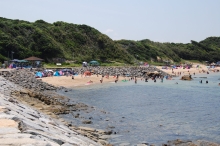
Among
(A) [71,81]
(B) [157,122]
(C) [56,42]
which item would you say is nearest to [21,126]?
(B) [157,122]

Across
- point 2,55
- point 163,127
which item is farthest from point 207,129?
point 2,55

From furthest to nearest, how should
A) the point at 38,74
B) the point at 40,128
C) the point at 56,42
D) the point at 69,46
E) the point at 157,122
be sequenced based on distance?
the point at 69,46
the point at 56,42
the point at 38,74
the point at 157,122
the point at 40,128

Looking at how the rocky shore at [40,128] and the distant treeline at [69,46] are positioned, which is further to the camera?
the distant treeline at [69,46]

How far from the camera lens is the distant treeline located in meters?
64.0

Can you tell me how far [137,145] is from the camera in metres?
14.2

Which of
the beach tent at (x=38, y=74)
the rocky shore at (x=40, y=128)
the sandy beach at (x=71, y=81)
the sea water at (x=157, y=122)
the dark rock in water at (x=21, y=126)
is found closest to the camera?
the rocky shore at (x=40, y=128)

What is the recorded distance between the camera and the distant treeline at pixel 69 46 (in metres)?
64.0

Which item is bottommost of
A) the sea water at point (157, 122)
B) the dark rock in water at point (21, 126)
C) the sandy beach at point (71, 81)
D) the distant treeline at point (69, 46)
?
the sea water at point (157, 122)

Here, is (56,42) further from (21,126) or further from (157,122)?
(21,126)

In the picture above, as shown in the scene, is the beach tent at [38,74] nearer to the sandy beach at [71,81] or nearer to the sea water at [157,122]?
the sandy beach at [71,81]

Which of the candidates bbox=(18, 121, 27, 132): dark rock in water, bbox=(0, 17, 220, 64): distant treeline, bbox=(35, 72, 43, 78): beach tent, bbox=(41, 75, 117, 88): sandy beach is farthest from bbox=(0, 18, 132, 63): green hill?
bbox=(18, 121, 27, 132): dark rock in water

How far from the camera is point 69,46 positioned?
259 ft

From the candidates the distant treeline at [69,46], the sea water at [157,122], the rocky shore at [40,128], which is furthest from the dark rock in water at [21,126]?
the distant treeline at [69,46]

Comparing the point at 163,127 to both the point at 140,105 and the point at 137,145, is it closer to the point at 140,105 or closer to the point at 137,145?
the point at 137,145
